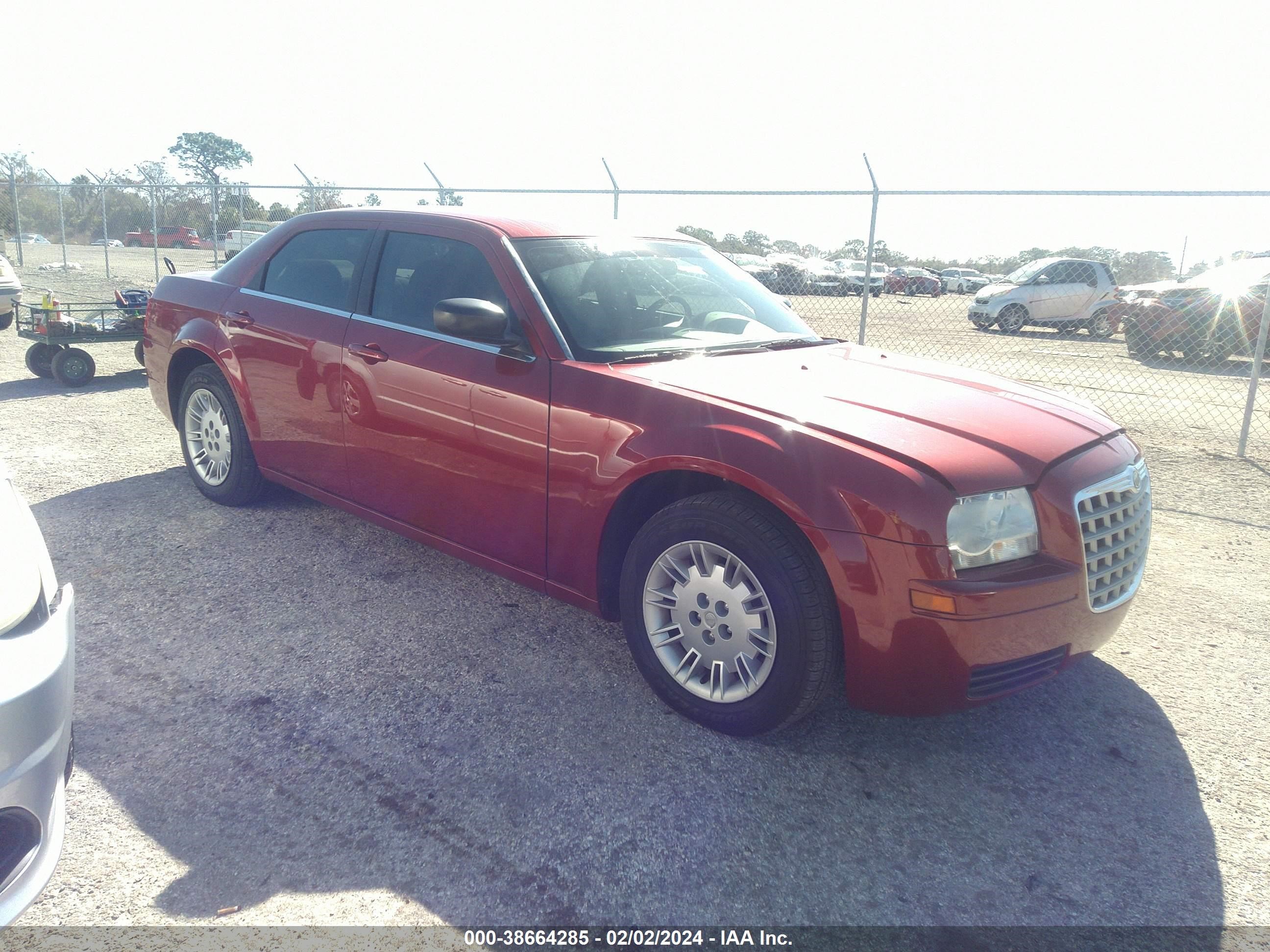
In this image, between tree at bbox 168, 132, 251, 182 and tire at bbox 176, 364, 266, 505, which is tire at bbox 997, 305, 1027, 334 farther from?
tree at bbox 168, 132, 251, 182

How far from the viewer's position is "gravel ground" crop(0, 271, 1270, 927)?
7.64 ft

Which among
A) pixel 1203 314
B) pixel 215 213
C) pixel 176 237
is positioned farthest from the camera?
pixel 176 237

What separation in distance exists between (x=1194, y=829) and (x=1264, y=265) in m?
11.0

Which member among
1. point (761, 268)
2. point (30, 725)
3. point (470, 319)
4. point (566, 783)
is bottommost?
point (566, 783)

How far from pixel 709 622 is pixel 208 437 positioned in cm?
348

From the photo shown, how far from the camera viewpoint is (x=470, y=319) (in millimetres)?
3371

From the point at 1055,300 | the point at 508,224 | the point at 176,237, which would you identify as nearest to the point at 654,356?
the point at 508,224

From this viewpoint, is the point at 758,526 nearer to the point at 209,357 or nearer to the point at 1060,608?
the point at 1060,608

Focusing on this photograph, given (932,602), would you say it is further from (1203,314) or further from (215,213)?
(215,213)

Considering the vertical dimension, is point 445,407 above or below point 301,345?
below

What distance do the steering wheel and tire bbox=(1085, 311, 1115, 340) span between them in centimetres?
942

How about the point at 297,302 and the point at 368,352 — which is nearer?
the point at 368,352

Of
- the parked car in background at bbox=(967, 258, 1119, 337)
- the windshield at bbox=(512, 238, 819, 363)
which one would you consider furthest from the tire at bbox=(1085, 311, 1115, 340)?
the windshield at bbox=(512, 238, 819, 363)

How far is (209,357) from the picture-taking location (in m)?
5.04
